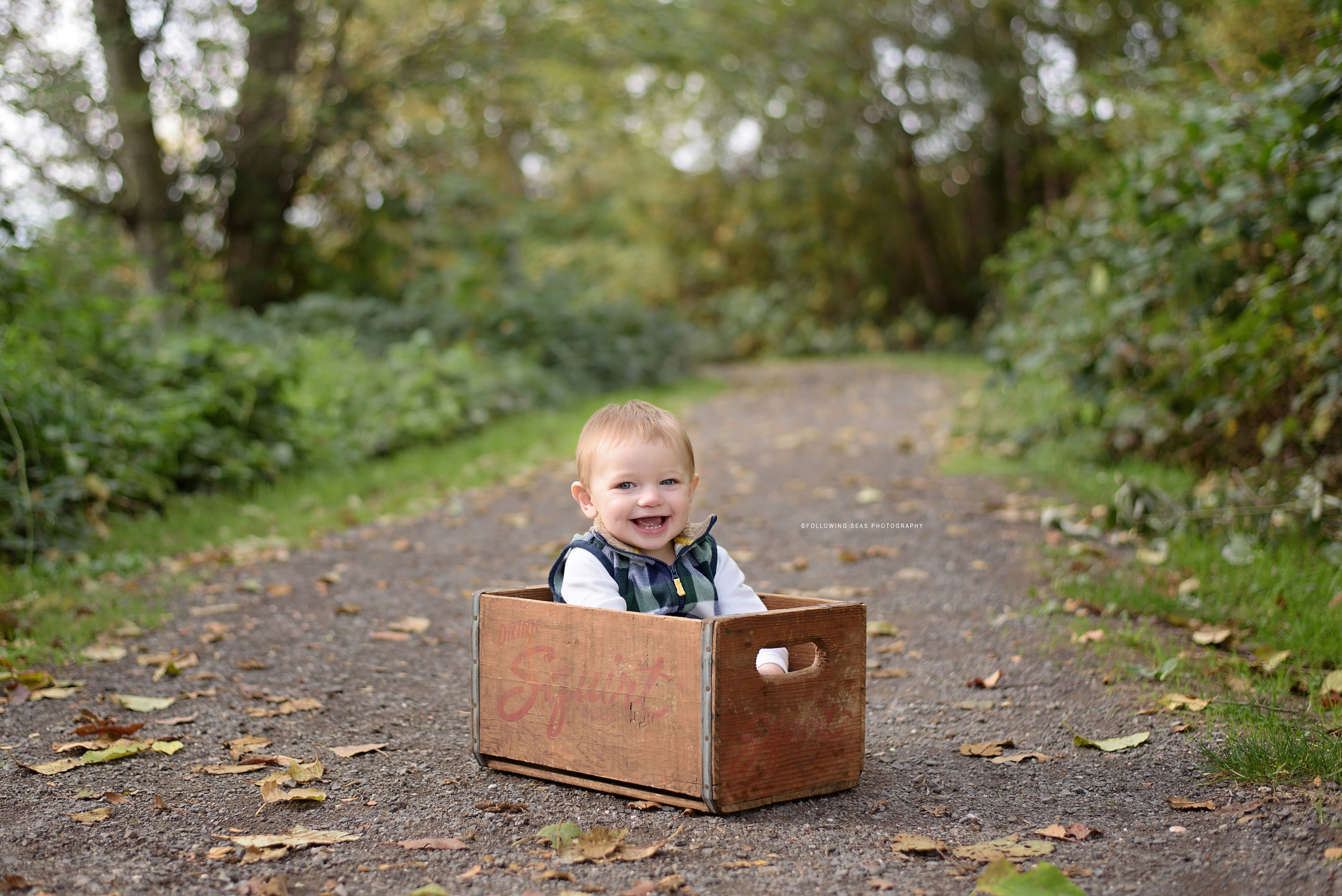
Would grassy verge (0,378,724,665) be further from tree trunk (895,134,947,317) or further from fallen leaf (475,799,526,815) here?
tree trunk (895,134,947,317)

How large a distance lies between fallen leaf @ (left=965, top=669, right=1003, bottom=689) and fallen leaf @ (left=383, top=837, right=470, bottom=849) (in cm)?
178

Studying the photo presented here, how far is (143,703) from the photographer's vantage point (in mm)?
3283

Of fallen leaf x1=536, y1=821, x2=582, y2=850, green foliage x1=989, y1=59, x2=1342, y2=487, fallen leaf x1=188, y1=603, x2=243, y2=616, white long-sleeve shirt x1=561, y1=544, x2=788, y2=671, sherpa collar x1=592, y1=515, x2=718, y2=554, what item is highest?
green foliage x1=989, y1=59, x2=1342, y2=487

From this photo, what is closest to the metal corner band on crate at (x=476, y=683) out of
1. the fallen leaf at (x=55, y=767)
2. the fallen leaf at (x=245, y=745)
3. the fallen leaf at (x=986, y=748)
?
the fallen leaf at (x=245, y=745)

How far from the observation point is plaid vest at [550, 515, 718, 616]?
2789 mm

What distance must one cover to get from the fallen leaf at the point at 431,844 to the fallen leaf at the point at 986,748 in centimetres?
134

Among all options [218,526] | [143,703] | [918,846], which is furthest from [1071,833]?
[218,526]

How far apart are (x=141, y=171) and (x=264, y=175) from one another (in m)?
1.77

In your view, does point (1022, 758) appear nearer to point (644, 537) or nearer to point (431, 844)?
point (644, 537)

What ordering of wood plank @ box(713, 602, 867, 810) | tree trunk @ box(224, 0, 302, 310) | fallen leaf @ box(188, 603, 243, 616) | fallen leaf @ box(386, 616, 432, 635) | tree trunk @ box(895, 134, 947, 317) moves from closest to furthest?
1. wood plank @ box(713, 602, 867, 810)
2. fallen leaf @ box(386, 616, 432, 635)
3. fallen leaf @ box(188, 603, 243, 616)
4. tree trunk @ box(224, 0, 302, 310)
5. tree trunk @ box(895, 134, 947, 317)

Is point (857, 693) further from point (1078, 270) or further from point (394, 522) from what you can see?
point (1078, 270)

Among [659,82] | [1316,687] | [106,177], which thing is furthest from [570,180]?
[1316,687]

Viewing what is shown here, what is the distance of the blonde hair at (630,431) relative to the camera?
272 centimetres

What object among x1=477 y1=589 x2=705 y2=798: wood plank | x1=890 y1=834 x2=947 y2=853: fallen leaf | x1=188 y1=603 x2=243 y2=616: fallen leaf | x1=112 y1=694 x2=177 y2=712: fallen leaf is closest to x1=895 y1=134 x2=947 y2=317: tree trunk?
x1=188 y1=603 x2=243 y2=616: fallen leaf
